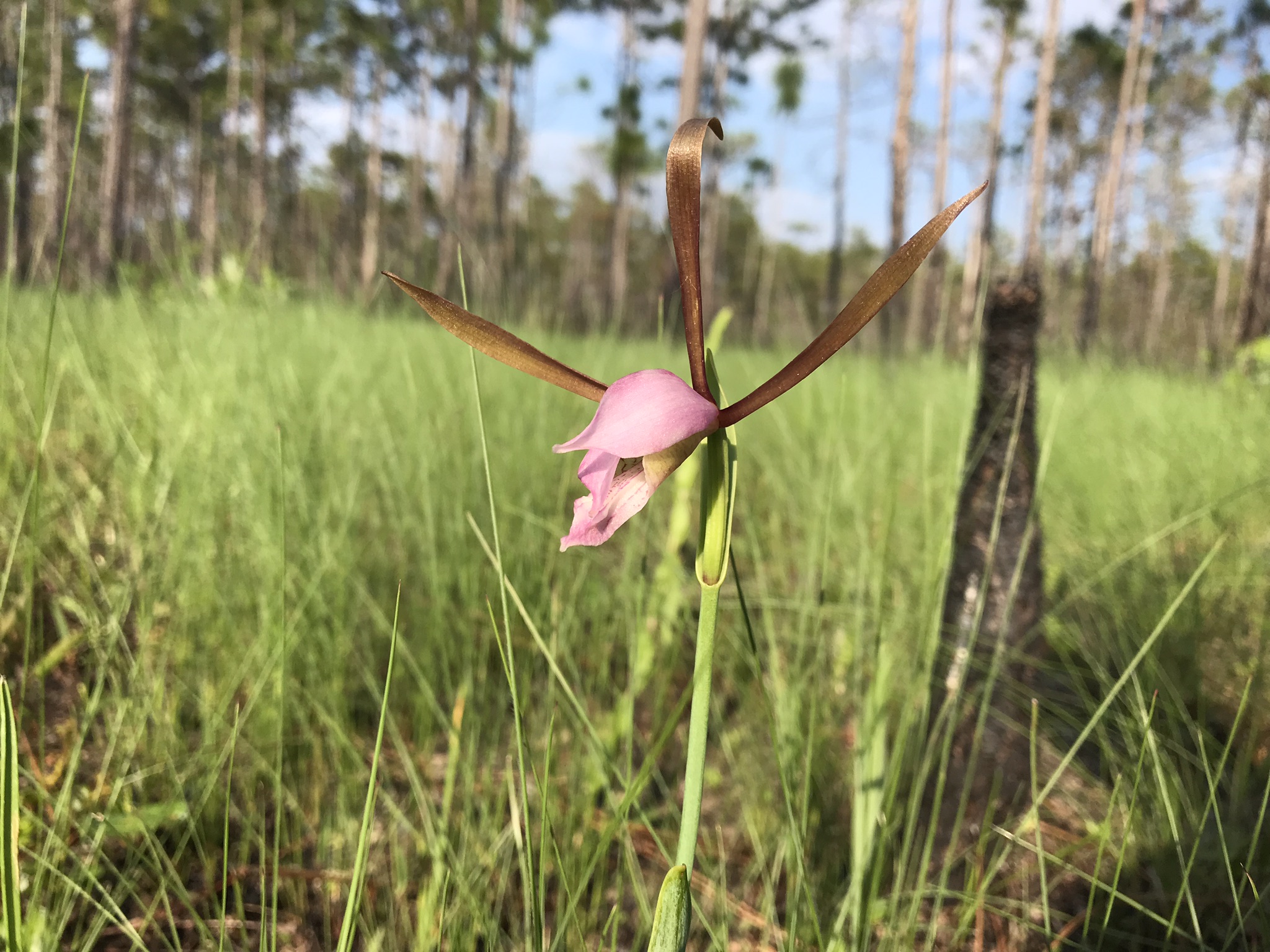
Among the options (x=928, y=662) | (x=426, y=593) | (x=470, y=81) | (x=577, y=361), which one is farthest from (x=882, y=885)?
(x=470, y=81)

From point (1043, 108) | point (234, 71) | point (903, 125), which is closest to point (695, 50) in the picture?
point (903, 125)

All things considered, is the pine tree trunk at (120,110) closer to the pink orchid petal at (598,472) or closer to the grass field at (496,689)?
the grass field at (496,689)

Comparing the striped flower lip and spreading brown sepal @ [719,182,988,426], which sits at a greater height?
spreading brown sepal @ [719,182,988,426]

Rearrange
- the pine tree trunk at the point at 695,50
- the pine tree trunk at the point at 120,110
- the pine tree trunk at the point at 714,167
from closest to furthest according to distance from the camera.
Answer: the pine tree trunk at the point at 120,110 → the pine tree trunk at the point at 695,50 → the pine tree trunk at the point at 714,167

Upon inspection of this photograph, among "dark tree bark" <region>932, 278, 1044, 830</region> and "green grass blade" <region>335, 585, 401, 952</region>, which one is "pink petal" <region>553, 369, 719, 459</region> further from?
"dark tree bark" <region>932, 278, 1044, 830</region>

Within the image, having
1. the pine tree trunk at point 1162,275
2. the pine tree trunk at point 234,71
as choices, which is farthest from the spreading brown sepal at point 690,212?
the pine tree trunk at point 1162,275

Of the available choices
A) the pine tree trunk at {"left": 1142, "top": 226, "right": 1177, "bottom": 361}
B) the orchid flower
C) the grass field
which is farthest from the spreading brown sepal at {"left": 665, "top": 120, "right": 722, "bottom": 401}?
the pine tree trunk at {"left": 1142, "top": 226, "right": 1177, "bottom": 361}
